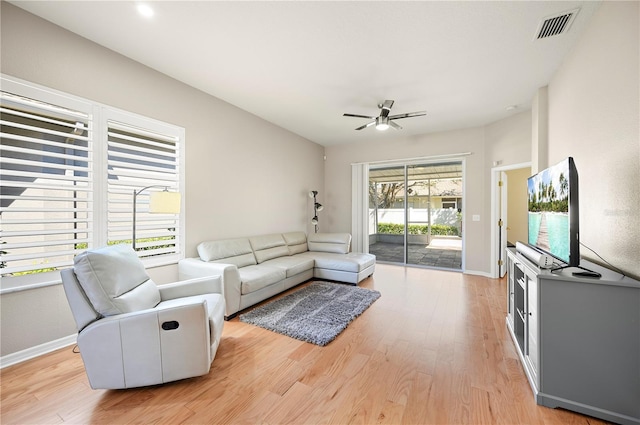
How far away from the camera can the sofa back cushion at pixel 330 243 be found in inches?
192

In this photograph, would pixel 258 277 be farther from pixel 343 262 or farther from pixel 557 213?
pixel 557 213

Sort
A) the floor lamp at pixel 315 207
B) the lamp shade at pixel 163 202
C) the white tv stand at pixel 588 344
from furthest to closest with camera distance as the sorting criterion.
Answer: the floor lamp at pixel 315 207 < the lamp shade at pixel 163 202 < the white tv stand at pixel 588 344

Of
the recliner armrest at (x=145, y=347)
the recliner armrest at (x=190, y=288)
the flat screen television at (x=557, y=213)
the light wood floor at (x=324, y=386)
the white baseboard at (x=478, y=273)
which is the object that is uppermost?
the flat screen television at (x=557, y=213)

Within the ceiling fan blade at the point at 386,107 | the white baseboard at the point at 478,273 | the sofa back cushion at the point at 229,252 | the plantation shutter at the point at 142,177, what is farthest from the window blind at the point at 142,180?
the white baseboard at the point at 478,273

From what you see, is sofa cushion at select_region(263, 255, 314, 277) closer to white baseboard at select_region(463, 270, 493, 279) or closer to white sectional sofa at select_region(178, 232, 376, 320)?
white sectional sofa at select_region(178, 232, 376, 320)

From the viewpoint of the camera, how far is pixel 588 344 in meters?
1.52

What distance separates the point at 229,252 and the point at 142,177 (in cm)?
141

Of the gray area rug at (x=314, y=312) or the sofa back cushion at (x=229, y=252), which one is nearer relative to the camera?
the gray area rug at (x=314, y=312)

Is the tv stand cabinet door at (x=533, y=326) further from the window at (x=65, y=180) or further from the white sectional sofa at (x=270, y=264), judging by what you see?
the window at (x=65, y=180)

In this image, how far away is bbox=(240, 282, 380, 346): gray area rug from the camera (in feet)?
8.38

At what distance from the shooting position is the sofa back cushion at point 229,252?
3.32m

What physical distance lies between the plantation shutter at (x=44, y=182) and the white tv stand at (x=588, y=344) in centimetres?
385

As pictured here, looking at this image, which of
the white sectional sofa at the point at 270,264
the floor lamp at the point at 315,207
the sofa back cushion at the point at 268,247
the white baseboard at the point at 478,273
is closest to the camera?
the white sectional sofa at the point at 270,264

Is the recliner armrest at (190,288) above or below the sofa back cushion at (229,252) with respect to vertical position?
below
